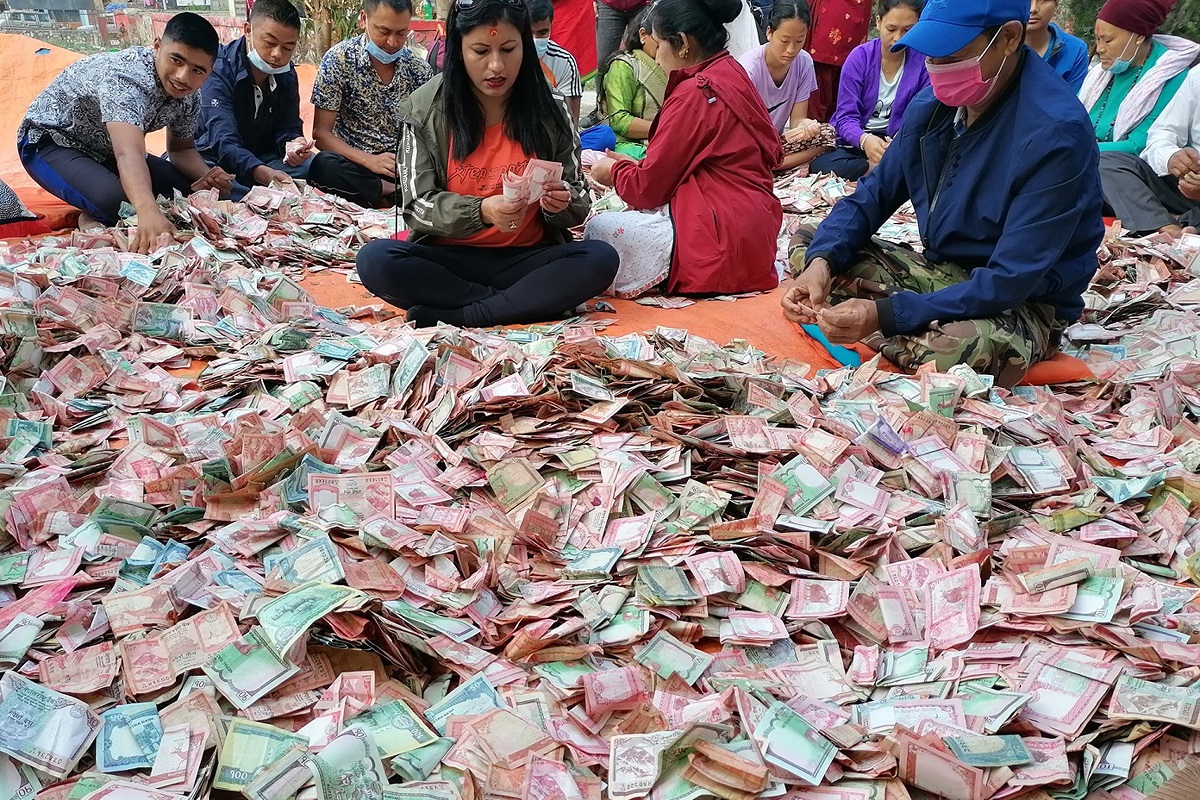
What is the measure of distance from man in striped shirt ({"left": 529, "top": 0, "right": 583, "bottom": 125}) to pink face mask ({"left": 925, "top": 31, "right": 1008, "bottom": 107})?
9.83 feet

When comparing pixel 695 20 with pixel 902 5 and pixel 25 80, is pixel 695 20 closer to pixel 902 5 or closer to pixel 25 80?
pixel 902 5

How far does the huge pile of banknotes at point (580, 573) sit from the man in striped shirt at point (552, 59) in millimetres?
3009

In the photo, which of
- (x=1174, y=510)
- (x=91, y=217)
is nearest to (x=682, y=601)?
(x=1174, y=510)

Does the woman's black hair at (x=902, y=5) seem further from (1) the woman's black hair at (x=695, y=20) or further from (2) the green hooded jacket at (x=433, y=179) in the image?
(2) the green hooded jacket at (x=433, y=179)

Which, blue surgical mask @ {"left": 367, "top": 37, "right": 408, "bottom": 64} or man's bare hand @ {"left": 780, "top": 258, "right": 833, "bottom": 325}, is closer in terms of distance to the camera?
man's bare hand @ {"left": 780, "top": 258, "right": 833, "bottom": 325}

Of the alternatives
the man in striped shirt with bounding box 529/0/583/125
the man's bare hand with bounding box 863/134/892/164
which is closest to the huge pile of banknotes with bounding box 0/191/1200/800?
the man's bare hand with bounding box 863/134/892/164

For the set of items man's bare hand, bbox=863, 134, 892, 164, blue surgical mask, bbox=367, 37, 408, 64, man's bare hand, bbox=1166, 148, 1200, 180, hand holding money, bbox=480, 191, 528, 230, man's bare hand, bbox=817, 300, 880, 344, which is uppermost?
blue surgical mask, bbox=367, 37, 408, 64

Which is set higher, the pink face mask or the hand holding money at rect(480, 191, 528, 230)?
the pink face mask

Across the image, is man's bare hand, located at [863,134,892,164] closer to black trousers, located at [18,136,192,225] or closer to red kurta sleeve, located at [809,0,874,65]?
red kurta sleeve, located at [809,0,874,65]

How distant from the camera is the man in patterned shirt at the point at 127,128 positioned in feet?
13.4

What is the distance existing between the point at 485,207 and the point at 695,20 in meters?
1.13

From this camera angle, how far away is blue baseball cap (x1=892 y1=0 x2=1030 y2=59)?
2574 millimetres

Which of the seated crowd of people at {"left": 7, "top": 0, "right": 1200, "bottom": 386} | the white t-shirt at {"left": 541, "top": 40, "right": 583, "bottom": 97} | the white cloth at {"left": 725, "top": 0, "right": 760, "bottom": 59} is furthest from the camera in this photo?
the white cloth at {"left": 725, "top": 0, "right": 760, "bottom": 59}

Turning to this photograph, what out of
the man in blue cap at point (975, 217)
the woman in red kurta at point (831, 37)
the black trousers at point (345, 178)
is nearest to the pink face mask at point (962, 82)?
the man in blue cap at point (975, 217)
